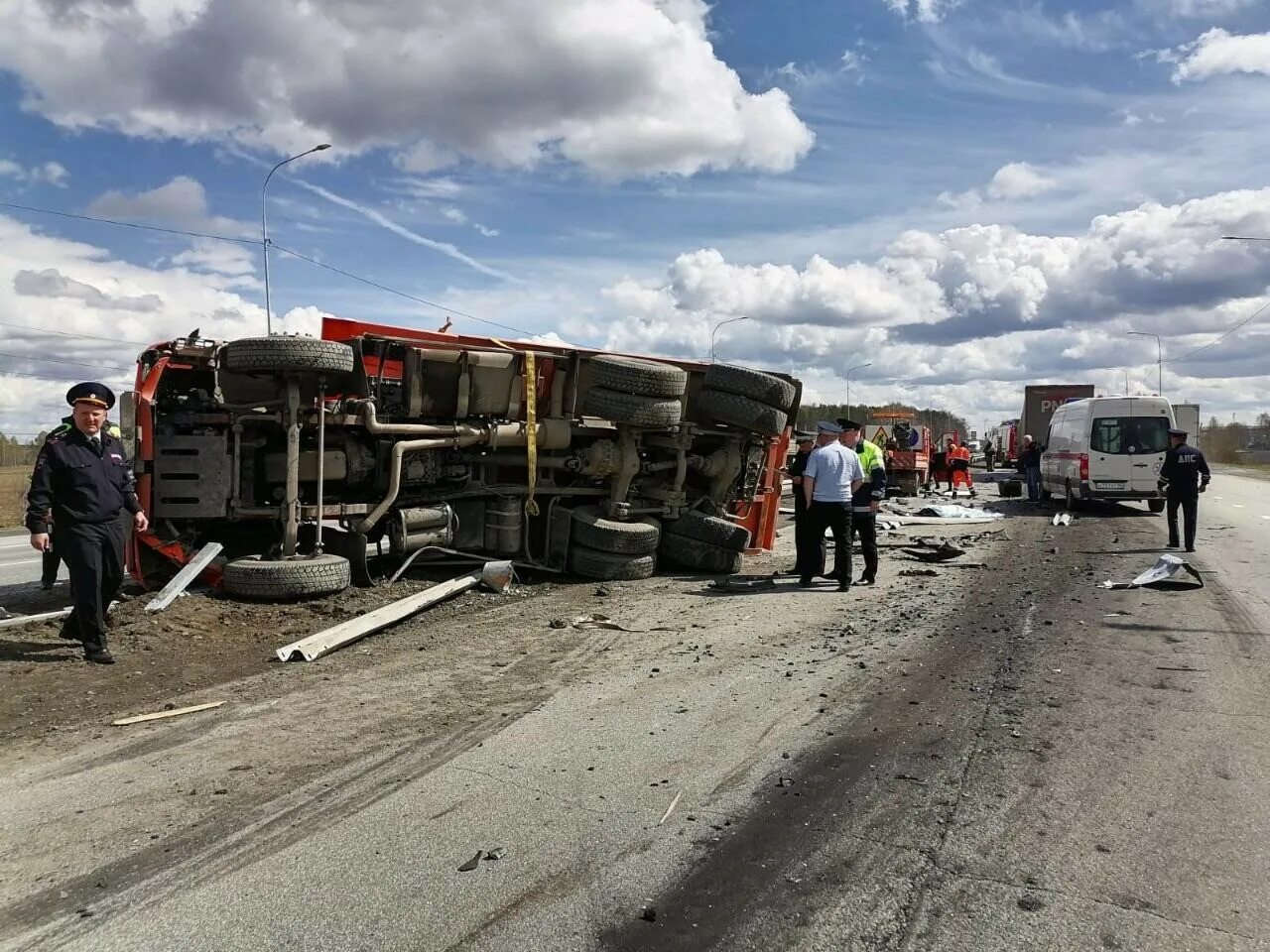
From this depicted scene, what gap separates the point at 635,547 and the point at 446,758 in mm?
5170

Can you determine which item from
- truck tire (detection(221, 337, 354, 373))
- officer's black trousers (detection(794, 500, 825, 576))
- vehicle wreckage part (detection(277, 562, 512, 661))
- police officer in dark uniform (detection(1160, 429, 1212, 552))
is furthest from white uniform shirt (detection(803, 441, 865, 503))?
police officer in dark uniform (detection(1160, 429, 1212, 552))

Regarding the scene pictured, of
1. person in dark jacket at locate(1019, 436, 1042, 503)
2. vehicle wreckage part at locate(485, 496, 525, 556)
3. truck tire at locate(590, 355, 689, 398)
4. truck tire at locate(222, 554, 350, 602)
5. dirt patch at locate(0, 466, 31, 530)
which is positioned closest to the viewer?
truck tire at locate(222, 554, 350, 602)

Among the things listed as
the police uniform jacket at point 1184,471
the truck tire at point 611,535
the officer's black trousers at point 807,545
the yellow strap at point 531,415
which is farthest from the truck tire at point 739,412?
the police uniform jacket at point 1184,471

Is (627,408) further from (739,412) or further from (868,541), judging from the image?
(868,541)

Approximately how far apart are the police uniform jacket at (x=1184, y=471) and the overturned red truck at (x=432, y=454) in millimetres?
5644

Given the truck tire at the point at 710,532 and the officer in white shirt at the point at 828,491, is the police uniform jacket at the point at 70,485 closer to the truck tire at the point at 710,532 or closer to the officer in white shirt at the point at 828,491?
the truck tire at the point at 710,532

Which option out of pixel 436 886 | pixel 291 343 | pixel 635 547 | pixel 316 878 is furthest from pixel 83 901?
pixel 635 547

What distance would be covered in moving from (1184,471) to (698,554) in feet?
22.9

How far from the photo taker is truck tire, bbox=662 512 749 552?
9.89 metres

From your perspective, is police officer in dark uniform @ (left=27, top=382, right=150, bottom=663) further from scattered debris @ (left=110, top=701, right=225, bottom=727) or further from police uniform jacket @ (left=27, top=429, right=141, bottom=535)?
scattered debris @ (left=110, top=701, right=225, bottom=727)

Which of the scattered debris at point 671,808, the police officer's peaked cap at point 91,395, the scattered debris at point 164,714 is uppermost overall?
the police officer's peaked cap at point 91,395

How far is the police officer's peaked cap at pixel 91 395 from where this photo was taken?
5.86 meters

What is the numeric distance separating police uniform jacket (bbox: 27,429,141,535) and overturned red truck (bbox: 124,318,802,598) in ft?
5.12

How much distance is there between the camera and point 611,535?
924 centimetres
